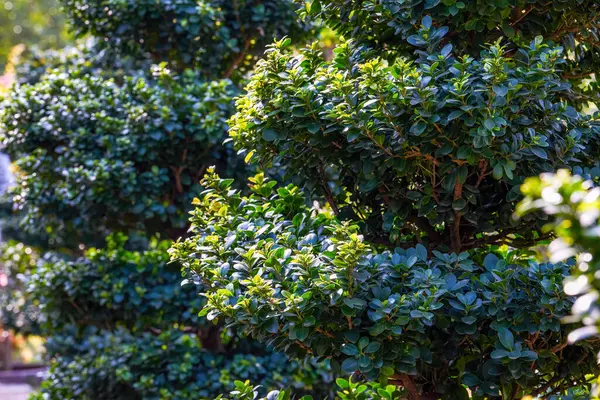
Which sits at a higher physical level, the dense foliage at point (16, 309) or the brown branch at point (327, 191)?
the dense foliage at point (16, 309)

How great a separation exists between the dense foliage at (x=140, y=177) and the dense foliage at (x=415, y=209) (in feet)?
5.61

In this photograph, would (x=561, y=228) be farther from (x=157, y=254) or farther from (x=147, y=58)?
(x=147, y=58)

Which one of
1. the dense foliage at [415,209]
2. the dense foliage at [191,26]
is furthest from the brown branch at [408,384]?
the dense foliage at [191,26]

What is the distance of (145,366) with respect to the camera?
4965 millimetres

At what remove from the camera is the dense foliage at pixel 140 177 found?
15.5 feet

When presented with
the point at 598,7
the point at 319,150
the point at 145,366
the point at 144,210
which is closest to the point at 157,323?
the point at 145,366

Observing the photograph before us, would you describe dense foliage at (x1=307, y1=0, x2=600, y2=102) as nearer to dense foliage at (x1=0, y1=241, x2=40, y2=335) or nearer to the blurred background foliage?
dense foliage at (x1=0, y1=241, x2=40, y2=335)

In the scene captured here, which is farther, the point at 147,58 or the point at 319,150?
the point at 147,58

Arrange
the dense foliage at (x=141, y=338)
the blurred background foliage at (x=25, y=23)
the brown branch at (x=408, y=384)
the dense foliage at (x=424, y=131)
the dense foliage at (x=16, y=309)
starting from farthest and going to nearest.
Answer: the blurred background foliage at (x=25, y=23) → the dense foliage at (x=16, y=309) → the dense foliage at (x=141, y=338) → the brown branch at (x=408, y=384) → the dense foliage at (x=424, y=131)

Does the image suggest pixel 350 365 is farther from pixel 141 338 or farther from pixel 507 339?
pixel 141 338

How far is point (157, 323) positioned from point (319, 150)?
108 inches

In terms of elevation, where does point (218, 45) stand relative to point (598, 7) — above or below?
above

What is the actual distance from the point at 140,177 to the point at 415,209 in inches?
86.1

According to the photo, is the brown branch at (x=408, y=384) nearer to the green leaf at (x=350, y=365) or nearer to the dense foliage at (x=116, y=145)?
the green leaf at (x=350, y=365)
